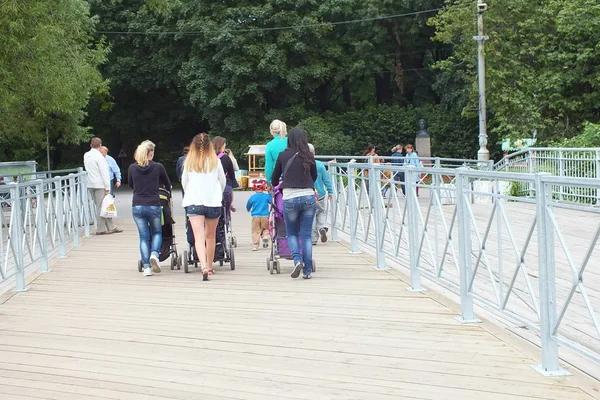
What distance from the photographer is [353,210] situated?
1397 centimetres

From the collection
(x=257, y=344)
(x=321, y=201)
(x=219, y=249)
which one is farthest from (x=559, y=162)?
(x=257, y=344)

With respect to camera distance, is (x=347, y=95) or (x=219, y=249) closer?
(x=219, y=249)

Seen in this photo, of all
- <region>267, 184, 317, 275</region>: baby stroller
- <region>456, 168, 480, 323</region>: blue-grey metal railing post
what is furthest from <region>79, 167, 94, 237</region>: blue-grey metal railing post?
<region>456, 168, 480, 323</region>: blue-grey metal railing post

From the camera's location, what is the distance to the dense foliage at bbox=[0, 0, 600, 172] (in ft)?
124

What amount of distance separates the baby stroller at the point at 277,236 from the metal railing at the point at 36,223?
2810mm

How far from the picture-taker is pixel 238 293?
→ 10.1 m

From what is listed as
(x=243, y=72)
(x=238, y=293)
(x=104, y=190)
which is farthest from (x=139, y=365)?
(x=243, y=72)

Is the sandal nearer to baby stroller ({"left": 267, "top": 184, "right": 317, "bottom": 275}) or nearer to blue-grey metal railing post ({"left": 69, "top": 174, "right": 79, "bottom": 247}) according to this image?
baby stroller ({"left": 267, "top": 184, "right": 317, "bottom": 275})

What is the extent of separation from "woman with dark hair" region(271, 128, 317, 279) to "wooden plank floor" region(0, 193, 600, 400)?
13.6 inches

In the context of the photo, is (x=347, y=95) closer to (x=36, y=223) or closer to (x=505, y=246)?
(x=36, y=223)

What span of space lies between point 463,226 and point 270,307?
2121 mm

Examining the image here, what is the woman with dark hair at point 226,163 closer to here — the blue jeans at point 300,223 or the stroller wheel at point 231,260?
the stroller wheel at point 231,260

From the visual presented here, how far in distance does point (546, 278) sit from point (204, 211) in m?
5.93

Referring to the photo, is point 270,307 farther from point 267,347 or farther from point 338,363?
point 338,363
